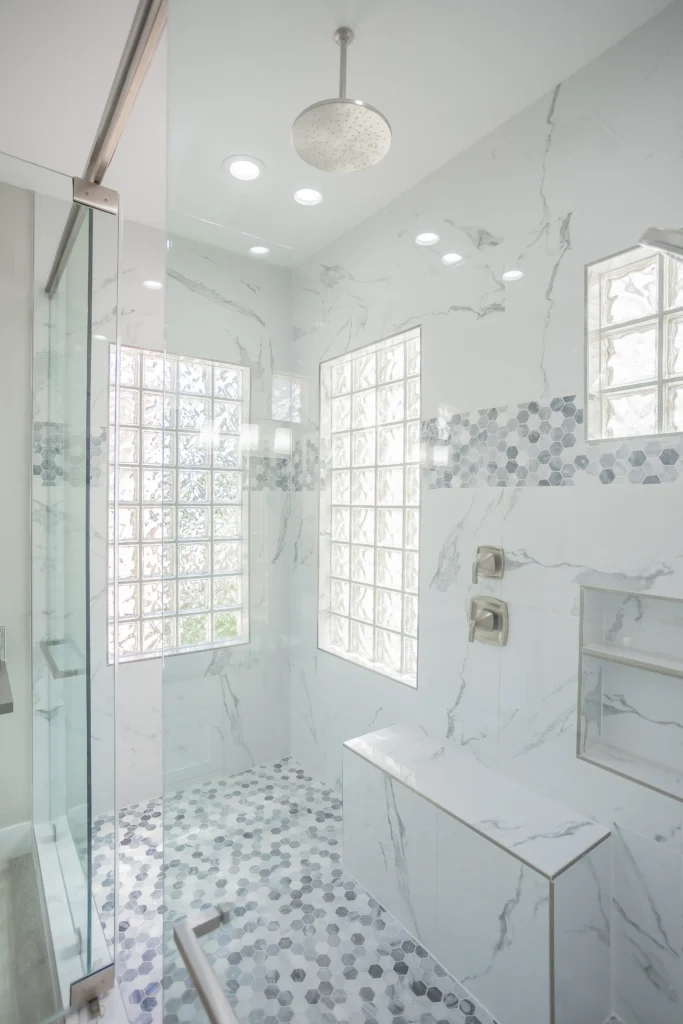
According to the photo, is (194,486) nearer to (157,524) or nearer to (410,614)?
(157,524)

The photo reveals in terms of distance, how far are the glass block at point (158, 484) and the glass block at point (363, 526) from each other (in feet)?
1.22

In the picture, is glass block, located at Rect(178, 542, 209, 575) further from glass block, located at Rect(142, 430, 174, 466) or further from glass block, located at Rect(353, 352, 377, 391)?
glass block, located at Rect(353, 352, 377, 391)

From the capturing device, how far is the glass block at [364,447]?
34.1 inches

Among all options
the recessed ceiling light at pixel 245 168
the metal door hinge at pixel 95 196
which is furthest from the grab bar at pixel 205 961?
the metal door hinge at pixel 95 196

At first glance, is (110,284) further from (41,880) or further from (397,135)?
(41,880)

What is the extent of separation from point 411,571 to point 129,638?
111 centimetres

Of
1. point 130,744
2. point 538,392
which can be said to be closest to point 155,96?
point 538,392

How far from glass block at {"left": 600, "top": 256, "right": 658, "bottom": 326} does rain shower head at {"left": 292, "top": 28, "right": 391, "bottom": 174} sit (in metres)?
0.47

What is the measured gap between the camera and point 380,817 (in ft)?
3.14

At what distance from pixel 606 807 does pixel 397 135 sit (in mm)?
1245

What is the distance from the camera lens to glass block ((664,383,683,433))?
21.4 inches

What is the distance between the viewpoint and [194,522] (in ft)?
3.15

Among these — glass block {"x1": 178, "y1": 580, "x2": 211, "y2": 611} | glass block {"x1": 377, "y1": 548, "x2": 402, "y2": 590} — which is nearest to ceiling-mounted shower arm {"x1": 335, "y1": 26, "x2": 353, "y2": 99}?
glass block {"x1": 377, "y1": 548, "x2": 402, "y2": 590}

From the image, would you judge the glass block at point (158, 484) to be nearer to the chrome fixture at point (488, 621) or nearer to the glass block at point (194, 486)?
the glass block at point (194, 486)
